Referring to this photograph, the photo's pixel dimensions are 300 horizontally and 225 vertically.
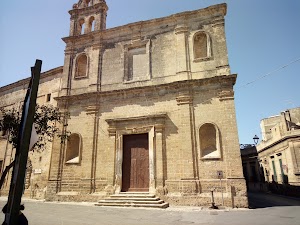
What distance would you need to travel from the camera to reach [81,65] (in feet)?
52.5

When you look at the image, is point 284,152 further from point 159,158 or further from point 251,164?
point 159,158

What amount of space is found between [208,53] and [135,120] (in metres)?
5.62

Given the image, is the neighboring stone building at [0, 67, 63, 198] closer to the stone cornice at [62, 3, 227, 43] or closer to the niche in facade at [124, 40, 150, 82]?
the stone cornice at [62, 3, 227, 43]

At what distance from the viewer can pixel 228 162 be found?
34.6ft

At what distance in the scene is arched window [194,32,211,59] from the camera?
13297mm

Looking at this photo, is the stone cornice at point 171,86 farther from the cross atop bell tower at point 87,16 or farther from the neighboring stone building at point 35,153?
the cross atop bell tower at point 87,16

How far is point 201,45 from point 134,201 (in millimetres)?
9533

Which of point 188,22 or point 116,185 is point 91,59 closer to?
point 188,22

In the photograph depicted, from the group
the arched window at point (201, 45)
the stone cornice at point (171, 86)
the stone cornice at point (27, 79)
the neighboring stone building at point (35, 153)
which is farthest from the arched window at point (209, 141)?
the stone cornice at point (27, 79)

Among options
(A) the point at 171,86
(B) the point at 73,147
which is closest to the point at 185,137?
(A) the point at 171,86

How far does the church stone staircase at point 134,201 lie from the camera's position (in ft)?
33.2

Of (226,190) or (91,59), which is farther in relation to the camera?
(91,59)

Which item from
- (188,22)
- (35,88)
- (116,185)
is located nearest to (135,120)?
(116,185)

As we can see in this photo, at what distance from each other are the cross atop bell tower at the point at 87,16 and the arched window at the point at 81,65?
1.92 meters
